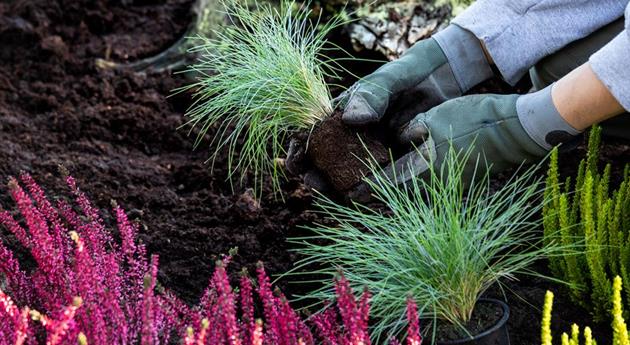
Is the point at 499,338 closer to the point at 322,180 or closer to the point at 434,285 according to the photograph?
the point at 434,285

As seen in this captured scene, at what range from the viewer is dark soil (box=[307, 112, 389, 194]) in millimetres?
2438

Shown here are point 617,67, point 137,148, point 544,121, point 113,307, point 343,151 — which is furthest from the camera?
point 137,148

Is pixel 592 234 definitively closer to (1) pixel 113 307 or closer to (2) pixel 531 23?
(2) pixel 531 23

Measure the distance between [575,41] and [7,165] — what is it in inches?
81.7

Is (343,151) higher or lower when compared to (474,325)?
higher

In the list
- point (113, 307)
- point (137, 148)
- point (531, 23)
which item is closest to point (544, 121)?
point (531, 23)

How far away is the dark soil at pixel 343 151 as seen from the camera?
8.00 feet

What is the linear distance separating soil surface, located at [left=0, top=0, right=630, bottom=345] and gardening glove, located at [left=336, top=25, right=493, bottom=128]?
48 centimetres

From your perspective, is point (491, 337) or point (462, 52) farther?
point (462, 52)

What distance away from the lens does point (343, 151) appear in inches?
96.2

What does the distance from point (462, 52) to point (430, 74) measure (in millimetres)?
124

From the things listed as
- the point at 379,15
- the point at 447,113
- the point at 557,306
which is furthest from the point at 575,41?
the point at 379,15

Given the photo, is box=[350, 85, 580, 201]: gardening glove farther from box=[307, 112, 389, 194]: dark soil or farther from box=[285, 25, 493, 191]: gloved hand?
box=[285, 25, 493, 191]: gloved hand

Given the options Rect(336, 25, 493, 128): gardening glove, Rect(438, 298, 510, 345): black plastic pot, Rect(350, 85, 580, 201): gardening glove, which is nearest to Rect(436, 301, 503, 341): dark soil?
Rect(438, 298, 510, 345): black plastic pot
